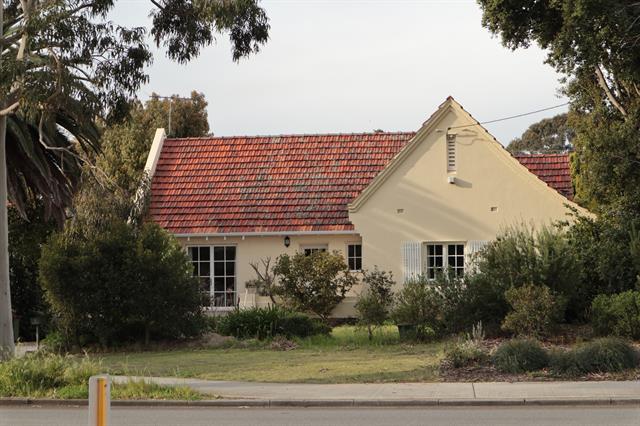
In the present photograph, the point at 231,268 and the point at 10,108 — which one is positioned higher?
the point at 10,108

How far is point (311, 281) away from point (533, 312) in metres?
8.22

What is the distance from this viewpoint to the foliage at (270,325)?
974 inches

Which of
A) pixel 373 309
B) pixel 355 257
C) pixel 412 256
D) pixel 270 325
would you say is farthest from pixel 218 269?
pixel 373 309

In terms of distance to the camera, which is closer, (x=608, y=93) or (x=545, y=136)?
(x=608, y=93)

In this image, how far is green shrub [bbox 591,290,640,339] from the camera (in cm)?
2116

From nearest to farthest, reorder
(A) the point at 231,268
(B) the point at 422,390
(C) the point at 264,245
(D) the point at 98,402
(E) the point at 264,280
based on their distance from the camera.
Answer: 1. (D) the point at 98,402
2. (B) the point at 422,390
3. (E) the point at 264,280
4. (C) the point at 264,245
5. (A) the point at 231,268

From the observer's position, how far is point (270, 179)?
110 ft

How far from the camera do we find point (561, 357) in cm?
1745

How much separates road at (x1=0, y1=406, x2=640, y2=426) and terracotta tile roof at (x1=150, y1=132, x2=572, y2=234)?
1662 cm

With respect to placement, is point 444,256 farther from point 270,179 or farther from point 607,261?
point 607,261

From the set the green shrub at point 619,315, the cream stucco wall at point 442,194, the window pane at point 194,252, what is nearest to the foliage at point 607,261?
the green shrub at point 619,315

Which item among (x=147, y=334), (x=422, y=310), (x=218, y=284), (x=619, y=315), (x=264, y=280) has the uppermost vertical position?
(x=264, y=280)

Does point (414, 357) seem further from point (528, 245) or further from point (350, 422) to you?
point (350, 422)

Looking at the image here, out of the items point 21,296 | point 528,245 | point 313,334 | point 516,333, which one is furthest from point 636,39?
point 21,296
